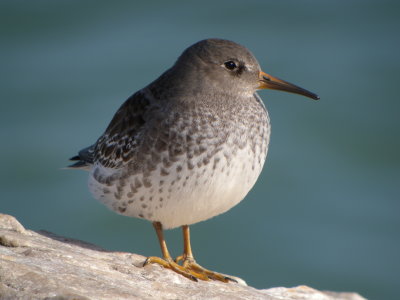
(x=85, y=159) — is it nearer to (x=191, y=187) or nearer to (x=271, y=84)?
(x=191, y=187)

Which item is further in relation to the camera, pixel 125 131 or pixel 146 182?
pixel 125 131

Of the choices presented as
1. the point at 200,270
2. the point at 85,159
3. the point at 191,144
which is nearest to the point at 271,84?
the point at 191,144

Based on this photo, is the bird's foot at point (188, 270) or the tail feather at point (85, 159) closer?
the bird's foot at point (188, 270)

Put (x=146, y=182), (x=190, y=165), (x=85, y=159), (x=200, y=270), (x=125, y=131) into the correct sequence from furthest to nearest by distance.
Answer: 1. (x=85, y=159)
2. (x=125, y=131)
3. (x=200, y=270)
4. (x=146, y=182)
5. (x=190, y=165)

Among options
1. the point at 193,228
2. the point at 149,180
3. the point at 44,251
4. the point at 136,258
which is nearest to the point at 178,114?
the point at 149,180

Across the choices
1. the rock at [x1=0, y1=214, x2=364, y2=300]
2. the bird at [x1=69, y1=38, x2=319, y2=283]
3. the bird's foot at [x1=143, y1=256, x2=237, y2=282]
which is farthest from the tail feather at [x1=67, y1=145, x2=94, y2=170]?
the bird's foot at [x1=143, y1=256, x2=237, y2=282]

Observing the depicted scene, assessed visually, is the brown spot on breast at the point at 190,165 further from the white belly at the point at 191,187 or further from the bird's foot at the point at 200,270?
the bird's foot at the point at 200,270

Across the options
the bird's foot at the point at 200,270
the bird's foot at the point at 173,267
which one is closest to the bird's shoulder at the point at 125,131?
the bird's foot at the point at 173,267

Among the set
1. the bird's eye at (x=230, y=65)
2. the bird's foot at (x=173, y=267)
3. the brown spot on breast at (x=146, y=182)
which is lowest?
the bird's foot at (x=173, y=267)
